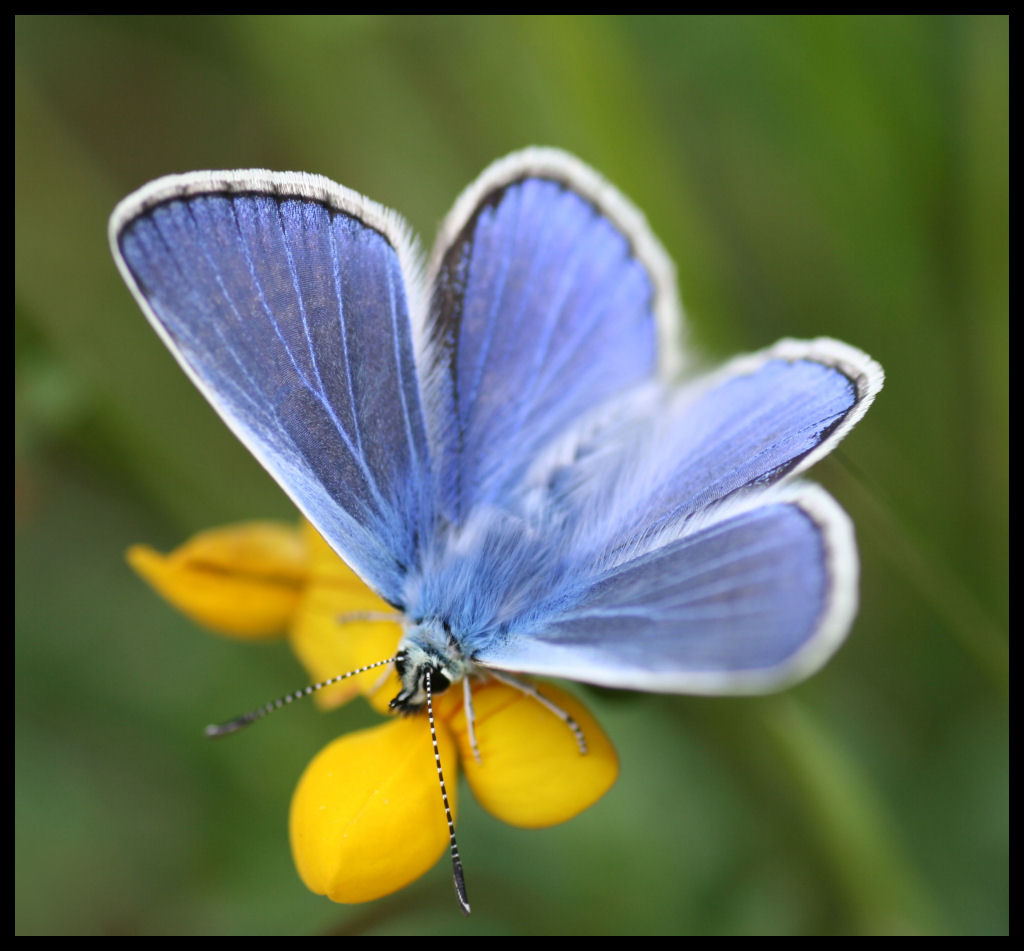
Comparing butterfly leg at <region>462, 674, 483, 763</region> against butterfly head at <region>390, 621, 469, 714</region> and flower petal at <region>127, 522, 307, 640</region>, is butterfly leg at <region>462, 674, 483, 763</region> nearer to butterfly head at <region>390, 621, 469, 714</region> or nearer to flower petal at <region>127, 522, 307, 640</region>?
butterfly head at <region>390, 621, 469, 714</region>

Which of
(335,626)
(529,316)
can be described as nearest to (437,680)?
(335,626)

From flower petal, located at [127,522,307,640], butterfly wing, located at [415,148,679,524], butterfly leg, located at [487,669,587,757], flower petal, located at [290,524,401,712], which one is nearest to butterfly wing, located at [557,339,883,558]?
butterfly wing, located at [415,148,679,524]

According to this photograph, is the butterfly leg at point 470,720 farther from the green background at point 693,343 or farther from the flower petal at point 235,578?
the green background at point 693,343

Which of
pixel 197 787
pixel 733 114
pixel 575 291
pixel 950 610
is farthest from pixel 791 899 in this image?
pixel 733 114

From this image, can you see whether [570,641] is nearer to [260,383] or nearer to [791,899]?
[260,383]

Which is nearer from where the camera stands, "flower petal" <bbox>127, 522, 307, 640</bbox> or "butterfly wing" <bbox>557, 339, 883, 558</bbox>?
"butterfly wing" <bbox>557, 339, 883, 558</bbox>

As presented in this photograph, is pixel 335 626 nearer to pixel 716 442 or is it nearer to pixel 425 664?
pixel 425 664
